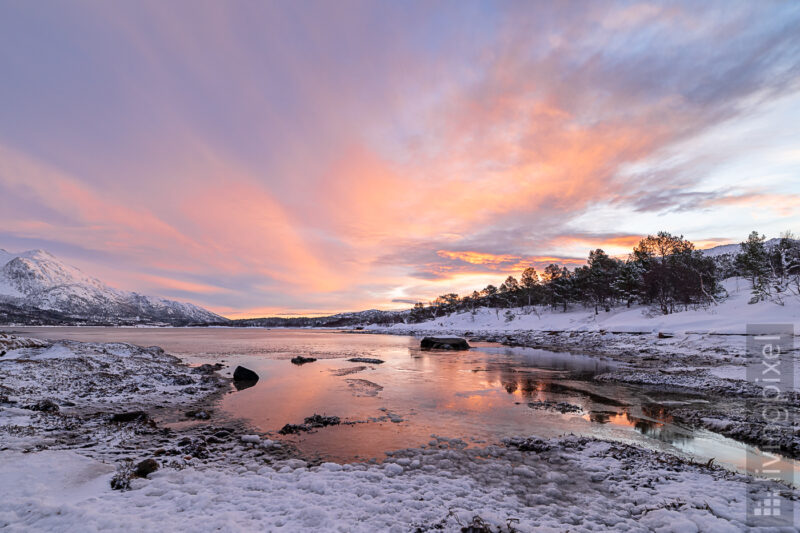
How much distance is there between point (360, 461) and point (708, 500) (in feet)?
29.4

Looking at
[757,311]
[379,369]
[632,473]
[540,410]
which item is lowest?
[379,369]

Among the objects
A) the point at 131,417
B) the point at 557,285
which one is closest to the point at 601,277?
the point at 557,285

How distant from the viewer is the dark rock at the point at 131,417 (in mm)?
13641

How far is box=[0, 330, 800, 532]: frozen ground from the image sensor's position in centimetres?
645

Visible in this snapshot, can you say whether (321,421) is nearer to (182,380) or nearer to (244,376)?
(244,376)

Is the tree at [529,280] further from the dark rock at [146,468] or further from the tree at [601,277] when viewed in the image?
the dark rock at [146,468]

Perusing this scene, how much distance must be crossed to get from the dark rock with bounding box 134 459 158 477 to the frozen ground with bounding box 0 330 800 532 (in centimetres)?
22

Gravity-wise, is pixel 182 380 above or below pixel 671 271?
below

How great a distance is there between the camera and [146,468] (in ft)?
28.7

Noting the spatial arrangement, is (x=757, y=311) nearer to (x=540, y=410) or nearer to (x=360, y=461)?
(x=540, y=410)

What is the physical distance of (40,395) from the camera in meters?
15.8

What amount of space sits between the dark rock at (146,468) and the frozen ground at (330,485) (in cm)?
22

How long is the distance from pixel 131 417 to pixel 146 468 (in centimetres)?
728

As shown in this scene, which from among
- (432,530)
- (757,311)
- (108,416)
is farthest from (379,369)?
(757,311)
